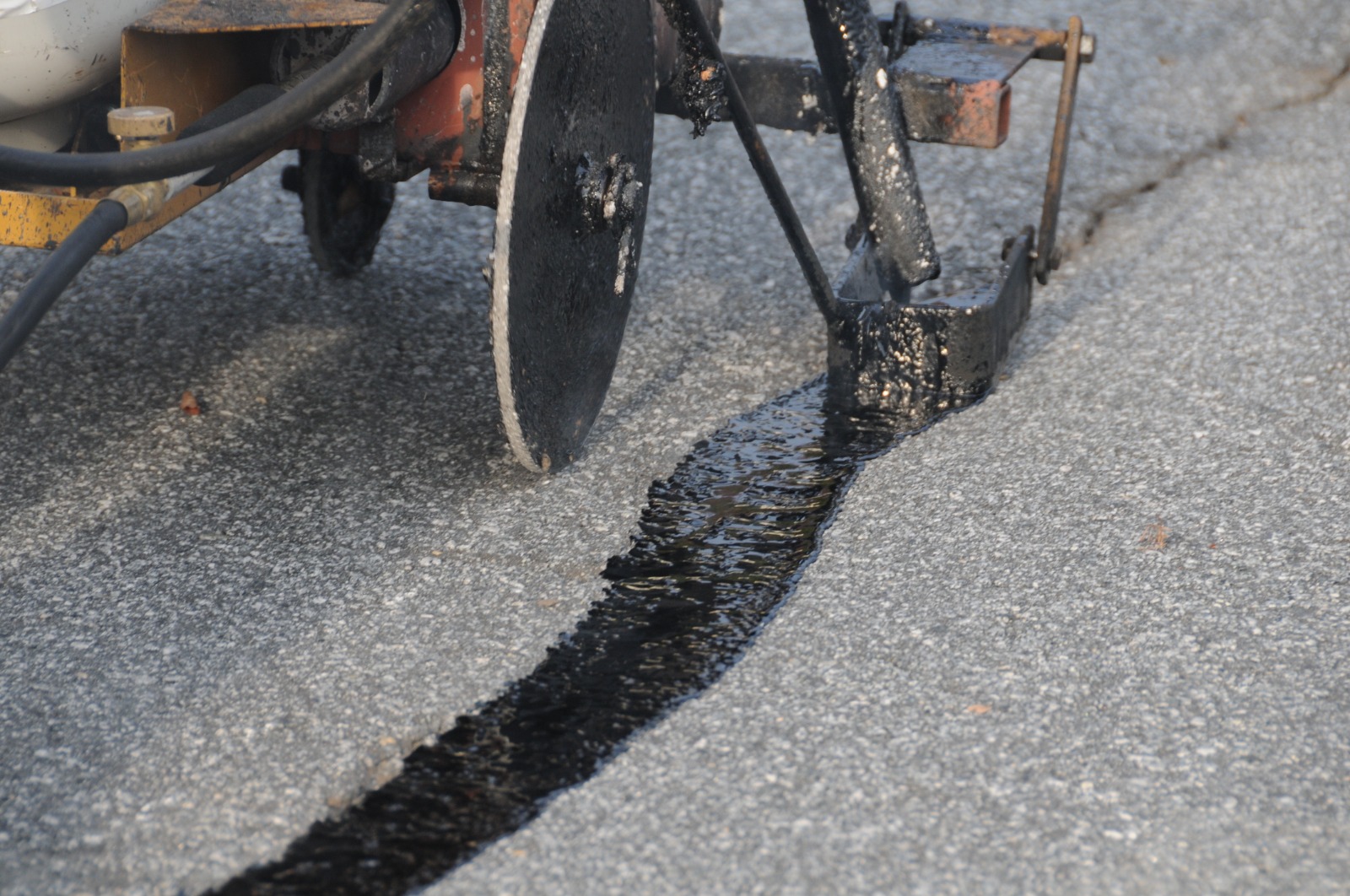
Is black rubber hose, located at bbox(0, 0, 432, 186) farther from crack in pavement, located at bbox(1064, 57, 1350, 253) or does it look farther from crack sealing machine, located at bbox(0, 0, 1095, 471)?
crack in pavement, located at bbox(1064, 57, 1350, 253)

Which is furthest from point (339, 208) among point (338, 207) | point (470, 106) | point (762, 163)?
point (762, 163)

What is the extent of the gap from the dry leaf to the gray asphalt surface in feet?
0.05

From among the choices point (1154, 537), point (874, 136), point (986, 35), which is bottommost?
point (1154, 537)

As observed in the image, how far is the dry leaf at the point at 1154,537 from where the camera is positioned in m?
2.59

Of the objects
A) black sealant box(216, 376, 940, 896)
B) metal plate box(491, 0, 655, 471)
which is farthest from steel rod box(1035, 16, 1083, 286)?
metal plate box(491, 0, 655, 471)

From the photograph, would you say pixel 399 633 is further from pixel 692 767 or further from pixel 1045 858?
pixel 1045 858

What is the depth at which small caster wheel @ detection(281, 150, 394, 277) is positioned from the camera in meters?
3.49

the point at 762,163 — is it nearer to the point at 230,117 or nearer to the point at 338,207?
the point at 230,117

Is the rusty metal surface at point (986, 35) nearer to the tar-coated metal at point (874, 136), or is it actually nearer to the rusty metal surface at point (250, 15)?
the tar-coated metal at point (874, 136)

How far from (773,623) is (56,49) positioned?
1.46m

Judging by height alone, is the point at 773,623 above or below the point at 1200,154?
above

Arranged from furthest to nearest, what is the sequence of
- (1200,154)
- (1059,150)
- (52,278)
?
(1200,154) < (1059,150) < (52,278)

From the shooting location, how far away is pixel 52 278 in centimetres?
188

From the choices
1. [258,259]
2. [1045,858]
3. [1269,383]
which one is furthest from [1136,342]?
[258,259]
